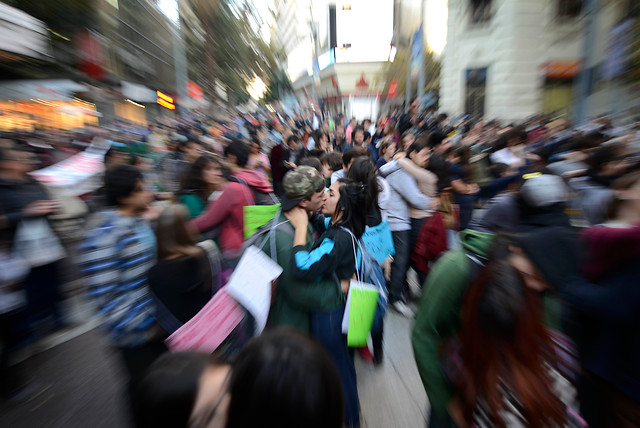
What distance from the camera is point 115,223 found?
2.20 metres

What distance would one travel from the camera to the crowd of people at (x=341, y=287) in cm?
102

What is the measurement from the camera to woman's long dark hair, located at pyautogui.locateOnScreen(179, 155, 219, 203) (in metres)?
3.37

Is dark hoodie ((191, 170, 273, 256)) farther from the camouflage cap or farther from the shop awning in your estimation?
the shop awning

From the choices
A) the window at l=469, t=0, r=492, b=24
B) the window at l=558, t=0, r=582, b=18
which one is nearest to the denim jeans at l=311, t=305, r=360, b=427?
the window at l=558, t=0, r=582, b=18

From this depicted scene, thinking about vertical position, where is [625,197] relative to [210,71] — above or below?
below

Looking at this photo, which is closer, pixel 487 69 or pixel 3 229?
pixel 3 229

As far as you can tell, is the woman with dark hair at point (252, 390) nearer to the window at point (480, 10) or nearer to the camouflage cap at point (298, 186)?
the camouflage cap at point (298, 186)

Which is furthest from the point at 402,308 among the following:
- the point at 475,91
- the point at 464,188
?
the point at 475,91

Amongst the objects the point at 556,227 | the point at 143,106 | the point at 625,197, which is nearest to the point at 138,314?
the point at 556,227

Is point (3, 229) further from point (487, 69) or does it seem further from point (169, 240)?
point (487, 69)

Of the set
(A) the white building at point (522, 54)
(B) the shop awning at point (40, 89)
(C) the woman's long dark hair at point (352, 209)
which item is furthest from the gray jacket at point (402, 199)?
(B) the shop awning at point (40, 89)

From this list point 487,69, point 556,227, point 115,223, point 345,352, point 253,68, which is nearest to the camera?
point 556,227

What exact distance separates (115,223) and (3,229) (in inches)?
59.1

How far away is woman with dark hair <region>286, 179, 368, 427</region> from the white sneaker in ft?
6.75
